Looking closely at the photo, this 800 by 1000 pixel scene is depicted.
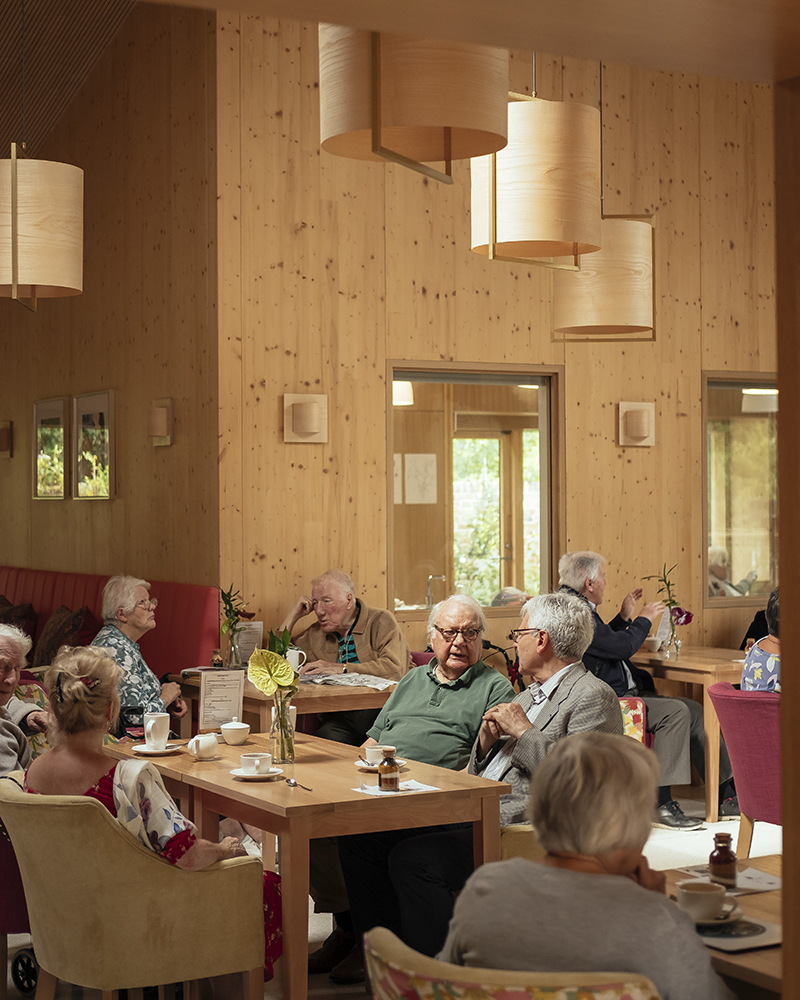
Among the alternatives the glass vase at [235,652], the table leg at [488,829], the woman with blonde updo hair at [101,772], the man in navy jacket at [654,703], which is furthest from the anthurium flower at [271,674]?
the man in navy jacket at [654,703]

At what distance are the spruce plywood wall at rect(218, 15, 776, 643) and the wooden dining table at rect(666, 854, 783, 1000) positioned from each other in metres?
4.93

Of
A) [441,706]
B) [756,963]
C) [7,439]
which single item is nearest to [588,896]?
[756,963]

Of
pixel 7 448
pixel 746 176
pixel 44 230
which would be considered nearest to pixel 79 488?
pixel 7 448

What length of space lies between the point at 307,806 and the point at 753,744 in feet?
8.18

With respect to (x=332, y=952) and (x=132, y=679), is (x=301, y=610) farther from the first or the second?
(x=332, y=952)

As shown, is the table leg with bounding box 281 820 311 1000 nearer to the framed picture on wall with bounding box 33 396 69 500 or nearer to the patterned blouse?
the patterned blouse

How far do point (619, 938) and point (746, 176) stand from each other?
775cm

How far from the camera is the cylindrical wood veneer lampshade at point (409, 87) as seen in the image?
11.2 ft

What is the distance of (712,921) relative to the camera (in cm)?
256

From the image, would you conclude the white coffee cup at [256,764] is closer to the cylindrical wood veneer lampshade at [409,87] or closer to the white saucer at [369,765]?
the white saucer at [369,765]

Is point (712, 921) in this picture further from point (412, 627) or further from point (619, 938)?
point (412, 627)

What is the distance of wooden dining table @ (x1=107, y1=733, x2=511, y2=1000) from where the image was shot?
3.62m

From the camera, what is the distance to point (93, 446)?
30.5 feet

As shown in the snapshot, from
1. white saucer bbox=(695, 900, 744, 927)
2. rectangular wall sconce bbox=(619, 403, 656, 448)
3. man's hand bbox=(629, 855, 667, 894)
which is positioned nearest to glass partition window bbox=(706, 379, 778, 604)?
Answer: rectangular wall sconce bbox=(619, 403, 656, 448)
